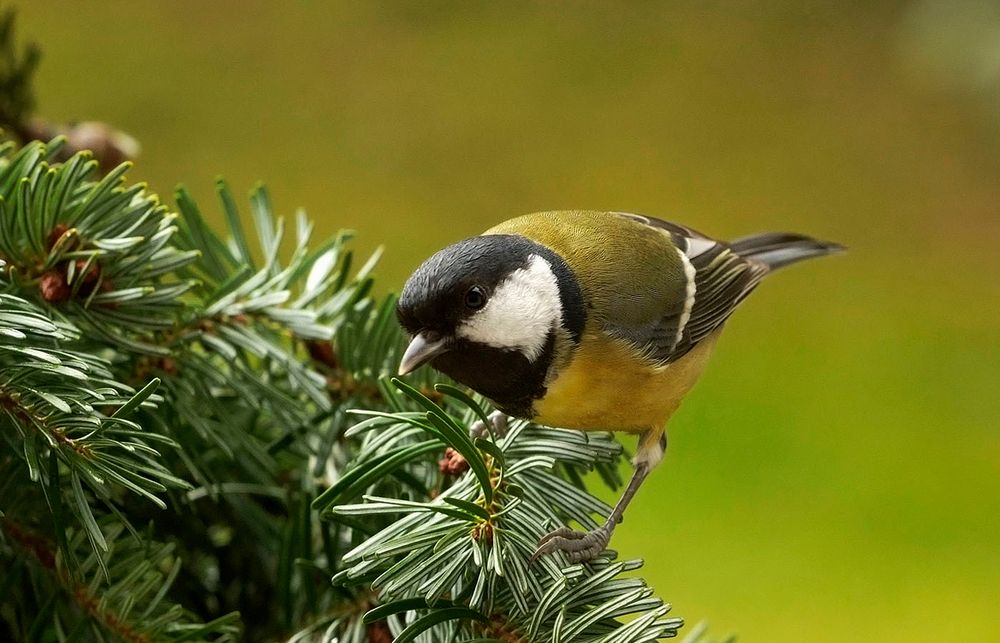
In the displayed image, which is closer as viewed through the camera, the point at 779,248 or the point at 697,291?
the point at 697,291

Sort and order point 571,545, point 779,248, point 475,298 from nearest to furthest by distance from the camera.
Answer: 1. point 571,545
2. point 475,298
3. point 779,248

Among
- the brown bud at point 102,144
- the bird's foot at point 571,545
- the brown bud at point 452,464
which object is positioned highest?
the brown bud at point 102,144

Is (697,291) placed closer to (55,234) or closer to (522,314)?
(522,314)

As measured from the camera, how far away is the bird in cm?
61

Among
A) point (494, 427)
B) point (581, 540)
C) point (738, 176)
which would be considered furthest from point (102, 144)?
point (738, 176)

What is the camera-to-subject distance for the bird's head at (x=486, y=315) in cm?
60

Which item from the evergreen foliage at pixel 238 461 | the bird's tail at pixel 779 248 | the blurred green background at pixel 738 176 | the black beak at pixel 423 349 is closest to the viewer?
the evergreen foliage at pixel 238 461

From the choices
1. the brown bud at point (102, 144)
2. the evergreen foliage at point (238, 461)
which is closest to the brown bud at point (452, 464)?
the evergreen foliage at point (238, 461)

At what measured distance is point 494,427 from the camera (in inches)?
27.6

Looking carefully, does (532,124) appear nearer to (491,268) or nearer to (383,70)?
(383,70)

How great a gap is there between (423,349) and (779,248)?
589 millimetres

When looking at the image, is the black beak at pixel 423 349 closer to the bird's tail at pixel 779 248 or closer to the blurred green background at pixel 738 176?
the bird's tail at pixel 779 248

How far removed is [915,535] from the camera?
2014 millimetres

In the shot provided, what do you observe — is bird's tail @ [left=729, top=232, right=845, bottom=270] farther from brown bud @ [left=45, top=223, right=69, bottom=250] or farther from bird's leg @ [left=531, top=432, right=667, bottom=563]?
brown bud @ [left=45, top=223, right=69, bottom=250]
